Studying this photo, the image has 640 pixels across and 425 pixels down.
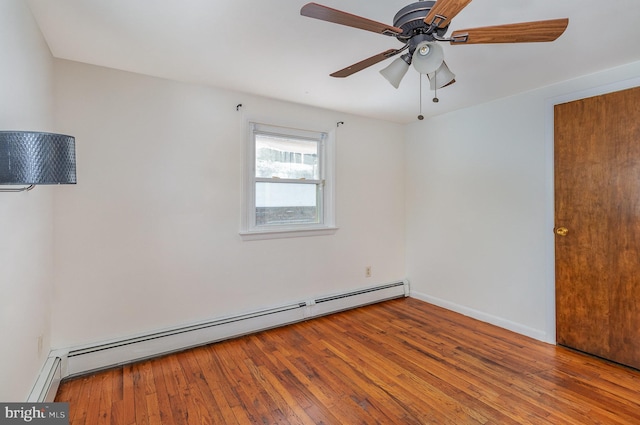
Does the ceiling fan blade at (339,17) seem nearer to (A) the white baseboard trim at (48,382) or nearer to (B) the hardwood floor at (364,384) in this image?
(B) the hardwood floor at (364,384)

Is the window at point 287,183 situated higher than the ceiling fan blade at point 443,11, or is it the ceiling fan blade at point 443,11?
the ceiling fan blade at point 443,11

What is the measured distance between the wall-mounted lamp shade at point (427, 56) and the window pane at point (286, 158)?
1991mm

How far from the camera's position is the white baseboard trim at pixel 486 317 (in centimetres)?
290

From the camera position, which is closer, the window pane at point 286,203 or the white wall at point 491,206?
the white wall at point 491,206

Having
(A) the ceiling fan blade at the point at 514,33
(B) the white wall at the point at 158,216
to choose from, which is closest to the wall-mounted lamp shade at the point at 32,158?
(B) the white wall at the point at 158,216

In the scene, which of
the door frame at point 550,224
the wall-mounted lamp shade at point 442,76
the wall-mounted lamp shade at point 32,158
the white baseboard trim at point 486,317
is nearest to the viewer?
the wall-mounted lamp shade at point 32,158

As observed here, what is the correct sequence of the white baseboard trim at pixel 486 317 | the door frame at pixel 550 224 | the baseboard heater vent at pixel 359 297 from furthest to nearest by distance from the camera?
the baseboard heater vent at pixel 359 297 < the white baseboard trim at pixel 486 317 < the door frame at pixel 550 224

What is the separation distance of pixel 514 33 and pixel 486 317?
9.44 feet

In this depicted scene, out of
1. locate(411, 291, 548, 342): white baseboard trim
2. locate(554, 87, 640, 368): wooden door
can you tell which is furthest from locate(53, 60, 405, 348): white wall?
locate(554, 87, 640, 368): wooden door

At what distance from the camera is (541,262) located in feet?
9.40

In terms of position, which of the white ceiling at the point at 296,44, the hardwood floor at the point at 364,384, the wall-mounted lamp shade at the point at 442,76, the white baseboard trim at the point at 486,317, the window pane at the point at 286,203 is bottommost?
the hardwood floor at the point at 364,384

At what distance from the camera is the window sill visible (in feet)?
9.98

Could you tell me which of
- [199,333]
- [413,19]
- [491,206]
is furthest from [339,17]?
[491,206]

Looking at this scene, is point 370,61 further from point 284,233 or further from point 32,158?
point 284,233
